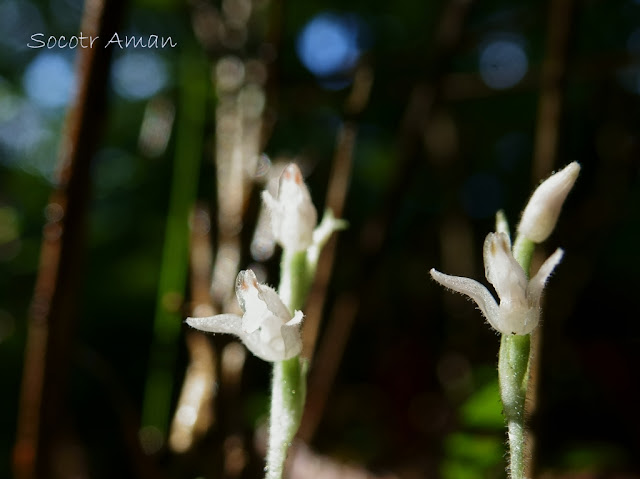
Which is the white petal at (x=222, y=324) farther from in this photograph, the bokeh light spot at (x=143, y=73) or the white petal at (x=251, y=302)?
the bokeh light spot at (x=143, y=73)

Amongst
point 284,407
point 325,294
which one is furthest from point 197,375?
point 284,407

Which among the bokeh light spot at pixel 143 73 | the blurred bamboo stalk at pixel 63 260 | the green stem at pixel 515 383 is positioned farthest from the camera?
the bokeh light spot at pixel 143 73

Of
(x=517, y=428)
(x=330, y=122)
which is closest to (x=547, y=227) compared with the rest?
(x=517, y=428)

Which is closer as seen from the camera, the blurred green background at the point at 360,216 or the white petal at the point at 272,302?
the white petal at the point at 272,302

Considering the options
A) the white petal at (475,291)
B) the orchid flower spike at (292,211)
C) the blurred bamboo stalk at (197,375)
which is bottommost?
the blurred bamboo stalk at (197,375)

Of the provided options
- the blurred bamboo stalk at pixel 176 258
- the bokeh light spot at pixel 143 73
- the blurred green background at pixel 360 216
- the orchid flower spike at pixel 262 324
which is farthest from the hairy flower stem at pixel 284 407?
the bokeh light spot at pixel 143 73

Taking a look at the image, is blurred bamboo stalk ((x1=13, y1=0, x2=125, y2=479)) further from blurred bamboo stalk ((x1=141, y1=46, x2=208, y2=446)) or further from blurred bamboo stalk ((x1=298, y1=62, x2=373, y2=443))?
blurred bamboo stalk ((x1=298, y1=62, x2=373, y2=443))

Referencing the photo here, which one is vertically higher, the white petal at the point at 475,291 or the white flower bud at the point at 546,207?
the white flower bud at the point at 546,207

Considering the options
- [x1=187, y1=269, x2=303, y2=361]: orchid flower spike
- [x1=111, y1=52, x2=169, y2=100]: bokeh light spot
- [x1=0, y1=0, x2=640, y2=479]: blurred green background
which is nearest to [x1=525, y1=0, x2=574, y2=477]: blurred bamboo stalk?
[x1=0, y1=0, x2=640, y2=479]: blurred green background

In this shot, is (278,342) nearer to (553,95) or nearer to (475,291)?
(475,291)
